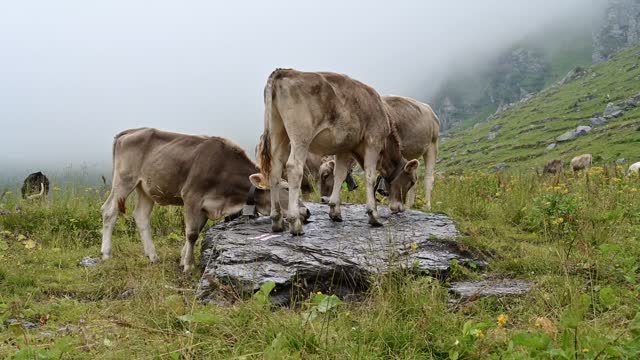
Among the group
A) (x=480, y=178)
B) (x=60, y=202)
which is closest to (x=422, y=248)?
(x=480, y=178)

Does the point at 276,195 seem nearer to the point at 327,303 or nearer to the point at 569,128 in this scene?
the point at 327,303

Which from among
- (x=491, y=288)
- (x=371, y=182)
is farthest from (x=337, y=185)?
(x=491, y=288)

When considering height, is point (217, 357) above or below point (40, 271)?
above

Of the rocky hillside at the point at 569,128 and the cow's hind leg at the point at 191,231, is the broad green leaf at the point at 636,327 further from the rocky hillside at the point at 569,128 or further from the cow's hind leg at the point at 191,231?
the rocky hillside at the point at 569,128

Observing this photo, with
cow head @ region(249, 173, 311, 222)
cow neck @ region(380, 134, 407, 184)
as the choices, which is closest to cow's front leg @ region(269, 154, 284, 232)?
cow head @ region(249, 173, 311, 222)

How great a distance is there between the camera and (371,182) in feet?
25.9

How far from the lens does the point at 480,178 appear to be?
1342 centimetres

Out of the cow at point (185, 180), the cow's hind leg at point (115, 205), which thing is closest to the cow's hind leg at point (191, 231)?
the cow at point (185, 180)

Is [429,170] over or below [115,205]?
below

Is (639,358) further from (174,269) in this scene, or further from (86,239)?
(86,239)

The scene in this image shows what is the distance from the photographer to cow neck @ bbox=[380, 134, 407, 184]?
347 inches

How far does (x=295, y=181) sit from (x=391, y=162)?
2.38m

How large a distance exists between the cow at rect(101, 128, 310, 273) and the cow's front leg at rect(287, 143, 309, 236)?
0.56 metres

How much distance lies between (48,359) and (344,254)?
3566 mm
